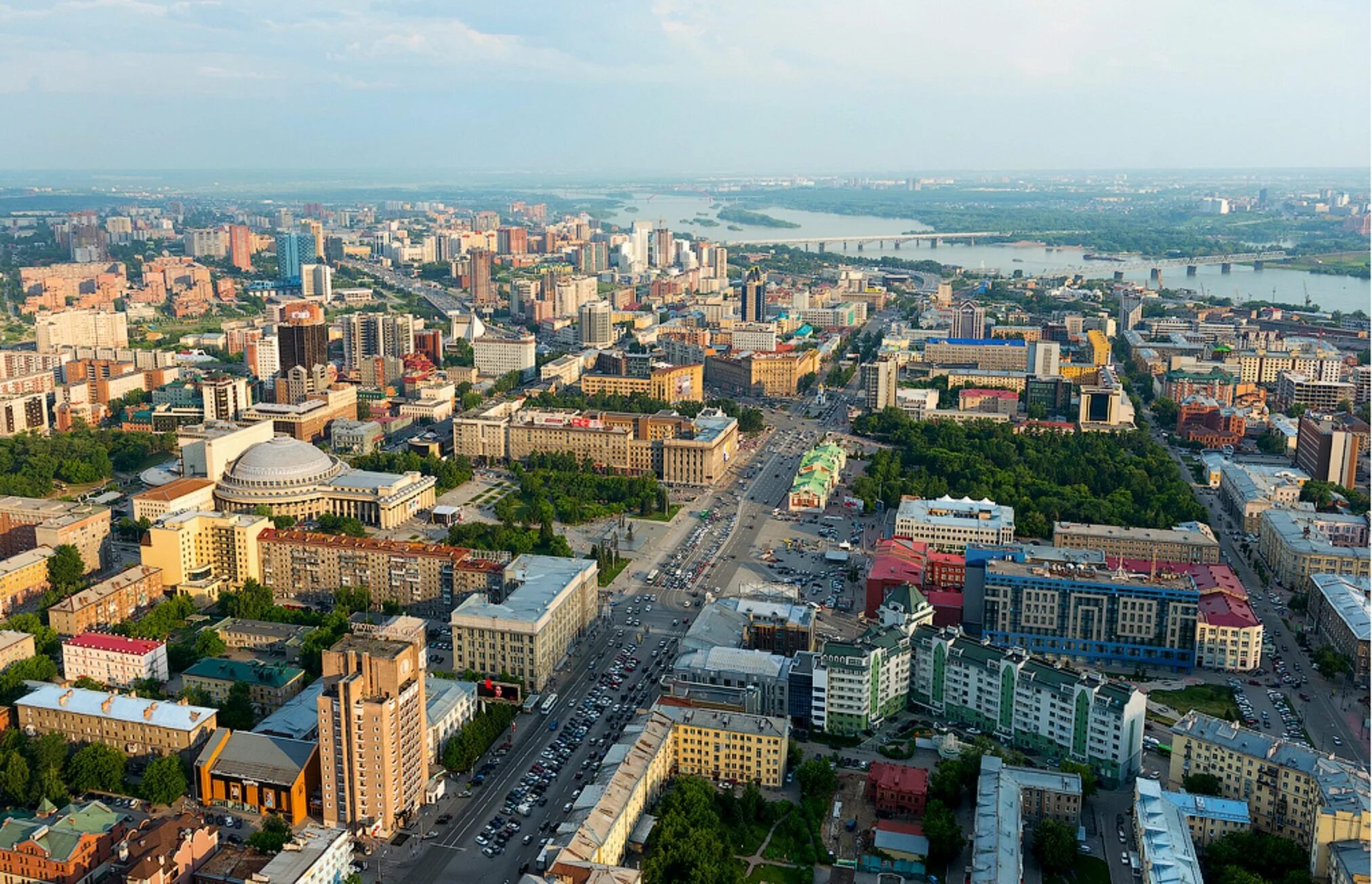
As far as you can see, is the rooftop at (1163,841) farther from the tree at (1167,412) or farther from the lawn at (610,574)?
the tree at (1167,412)

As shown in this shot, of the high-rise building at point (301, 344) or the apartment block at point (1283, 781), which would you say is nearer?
the apartment block at point (1283, 781)

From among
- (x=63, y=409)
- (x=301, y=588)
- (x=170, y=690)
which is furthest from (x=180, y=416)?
(x=170, y=690)

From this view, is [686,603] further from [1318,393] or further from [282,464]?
[1318,393]

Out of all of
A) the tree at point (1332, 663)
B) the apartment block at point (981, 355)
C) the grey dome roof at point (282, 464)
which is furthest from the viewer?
the apartment block at point (981, 355)

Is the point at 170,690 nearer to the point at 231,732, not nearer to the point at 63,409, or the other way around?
the point at 231,732

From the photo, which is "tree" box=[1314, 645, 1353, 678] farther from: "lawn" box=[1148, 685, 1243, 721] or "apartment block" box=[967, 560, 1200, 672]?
"apartment block" box=[967, 560, 1200, 672]

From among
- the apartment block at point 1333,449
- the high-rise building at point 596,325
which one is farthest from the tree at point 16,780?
the high-rise building at point 596,325
